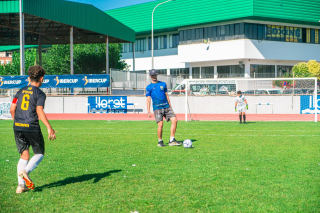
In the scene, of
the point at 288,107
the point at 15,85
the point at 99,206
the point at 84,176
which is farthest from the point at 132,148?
the point at 15,85

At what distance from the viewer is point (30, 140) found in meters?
5.40

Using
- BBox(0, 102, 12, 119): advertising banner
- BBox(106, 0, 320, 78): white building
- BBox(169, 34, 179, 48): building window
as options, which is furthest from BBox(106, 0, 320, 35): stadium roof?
BBox(0, 102, 12, 119): advertising banner

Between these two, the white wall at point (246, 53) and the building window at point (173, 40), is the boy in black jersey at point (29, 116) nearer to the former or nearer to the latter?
the white wall at point (246, 53)

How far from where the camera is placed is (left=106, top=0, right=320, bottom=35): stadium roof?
43084 mm

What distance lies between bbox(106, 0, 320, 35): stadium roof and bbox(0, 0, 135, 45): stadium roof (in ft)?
36.0

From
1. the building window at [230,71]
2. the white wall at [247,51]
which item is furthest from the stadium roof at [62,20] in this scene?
the building window at [230,71]

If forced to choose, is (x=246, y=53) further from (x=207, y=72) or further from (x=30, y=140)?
(x=30, y=140)

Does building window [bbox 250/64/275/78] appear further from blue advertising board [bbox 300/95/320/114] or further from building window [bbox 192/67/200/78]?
blue advertising board [bbox 300/95/320/114]

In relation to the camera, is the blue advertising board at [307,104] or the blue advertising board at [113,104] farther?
the blue advertising board at [113,104]

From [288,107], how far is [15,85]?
20730 millimetres

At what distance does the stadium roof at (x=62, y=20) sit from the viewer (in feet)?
87.2

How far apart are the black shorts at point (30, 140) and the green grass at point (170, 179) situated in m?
0.66

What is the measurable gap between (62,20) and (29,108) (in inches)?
1015

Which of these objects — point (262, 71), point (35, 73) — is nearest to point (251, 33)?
point (262, 71)
